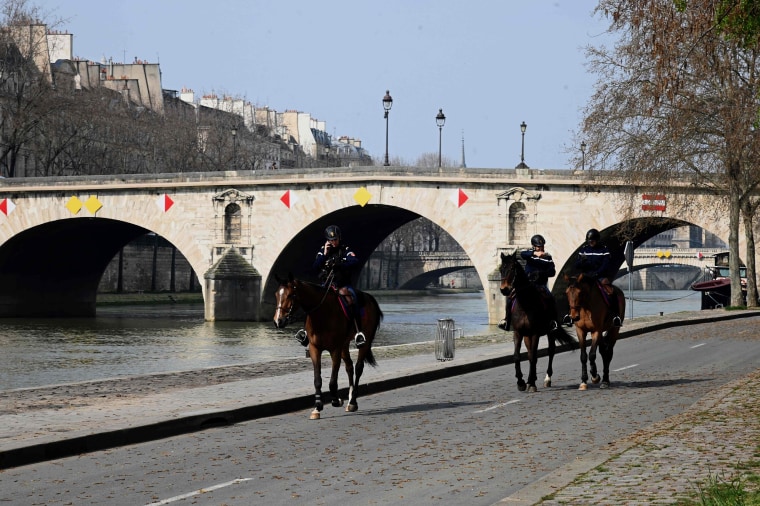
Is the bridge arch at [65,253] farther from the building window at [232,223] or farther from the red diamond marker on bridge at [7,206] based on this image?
the building window at [232,223]

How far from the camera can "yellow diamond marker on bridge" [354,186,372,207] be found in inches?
2147

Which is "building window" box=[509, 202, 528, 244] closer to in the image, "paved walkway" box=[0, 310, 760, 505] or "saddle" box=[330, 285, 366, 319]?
"paved walkway" box=[0, 310, 760, 505]

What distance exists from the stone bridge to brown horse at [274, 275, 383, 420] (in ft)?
106

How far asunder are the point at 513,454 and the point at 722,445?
5.80 ft

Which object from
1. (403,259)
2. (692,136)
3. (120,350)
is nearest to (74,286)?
(120,350)

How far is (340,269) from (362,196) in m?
39.7

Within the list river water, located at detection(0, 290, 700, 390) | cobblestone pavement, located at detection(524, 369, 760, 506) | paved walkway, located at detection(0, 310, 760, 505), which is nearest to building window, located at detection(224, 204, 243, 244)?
river water, located at detection(0, 290, 700, 390)

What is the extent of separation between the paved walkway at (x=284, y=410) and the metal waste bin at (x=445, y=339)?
0.53 m

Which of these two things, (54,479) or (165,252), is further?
(165,252)

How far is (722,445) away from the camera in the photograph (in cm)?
1057

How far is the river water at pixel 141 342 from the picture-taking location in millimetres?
28812

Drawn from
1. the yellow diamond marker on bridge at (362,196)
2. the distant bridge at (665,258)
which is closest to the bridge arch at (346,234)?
the yellow diamond marker on bridge at (362,196)

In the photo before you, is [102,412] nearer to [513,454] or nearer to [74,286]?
[513,454]

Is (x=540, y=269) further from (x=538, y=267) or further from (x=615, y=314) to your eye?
(x=615, y=314)
